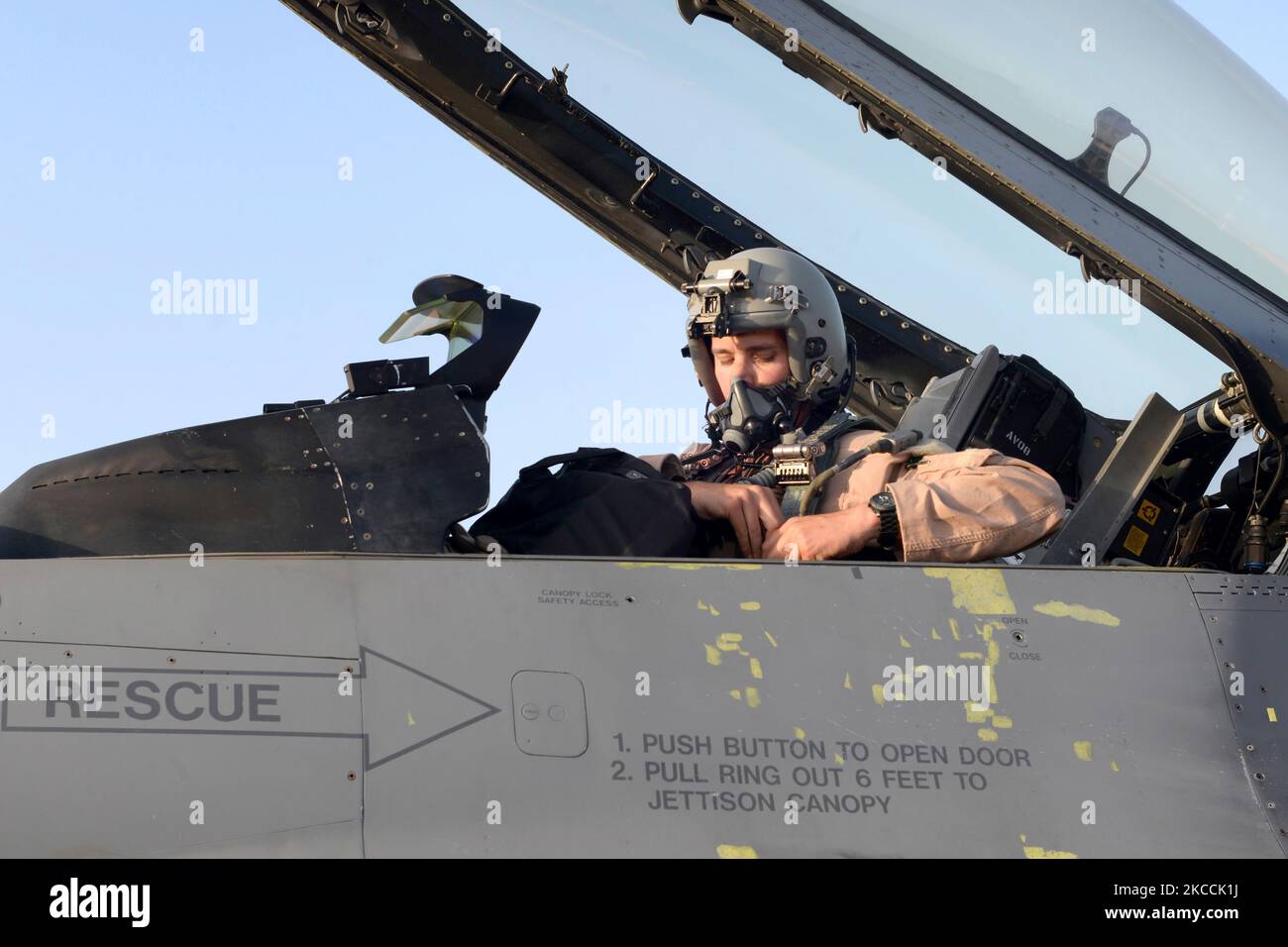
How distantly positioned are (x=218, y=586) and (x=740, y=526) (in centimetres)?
114

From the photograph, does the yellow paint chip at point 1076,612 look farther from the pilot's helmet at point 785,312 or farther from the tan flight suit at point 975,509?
the pilot's helmet at point 785,312

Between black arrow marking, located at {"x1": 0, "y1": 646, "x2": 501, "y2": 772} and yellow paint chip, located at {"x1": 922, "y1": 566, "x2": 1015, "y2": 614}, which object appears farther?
yellow paint chip, located at {"x1": 922, "y1": 566, "x2": 1015, "y2": 614}

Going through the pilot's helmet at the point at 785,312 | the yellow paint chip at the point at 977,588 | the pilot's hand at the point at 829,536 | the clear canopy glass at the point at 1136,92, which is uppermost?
the clear canopy glass at the point at 1136,92

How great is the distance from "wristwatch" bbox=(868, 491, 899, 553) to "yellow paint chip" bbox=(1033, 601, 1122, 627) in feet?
1.27

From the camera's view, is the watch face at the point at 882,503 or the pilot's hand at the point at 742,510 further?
the pilot's hand at the point at 742,510

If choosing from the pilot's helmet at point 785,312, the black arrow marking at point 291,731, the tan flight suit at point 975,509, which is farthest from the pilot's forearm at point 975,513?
the black arrow marking at point 291,731

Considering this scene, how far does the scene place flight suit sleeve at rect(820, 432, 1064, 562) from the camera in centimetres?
276

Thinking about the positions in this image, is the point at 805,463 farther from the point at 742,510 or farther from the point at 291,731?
the point at 291,731

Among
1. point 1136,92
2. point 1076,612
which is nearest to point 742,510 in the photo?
point 1076,612

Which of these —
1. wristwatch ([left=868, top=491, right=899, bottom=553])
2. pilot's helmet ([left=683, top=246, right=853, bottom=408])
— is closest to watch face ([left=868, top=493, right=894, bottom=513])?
wristwatch ([left=868, top=491, right=899, bottom=553])

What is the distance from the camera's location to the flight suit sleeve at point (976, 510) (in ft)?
9.05

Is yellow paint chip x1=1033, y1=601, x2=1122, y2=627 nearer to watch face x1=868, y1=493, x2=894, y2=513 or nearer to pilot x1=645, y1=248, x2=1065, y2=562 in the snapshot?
pilot x1=645, y1=248, x2=1065, y2=562

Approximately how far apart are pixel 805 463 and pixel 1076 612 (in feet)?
2.82
